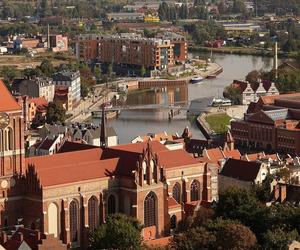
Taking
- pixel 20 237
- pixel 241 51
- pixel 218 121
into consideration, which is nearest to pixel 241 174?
pixel 20 237

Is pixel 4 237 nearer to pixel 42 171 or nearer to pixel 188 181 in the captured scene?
pixel 42 171

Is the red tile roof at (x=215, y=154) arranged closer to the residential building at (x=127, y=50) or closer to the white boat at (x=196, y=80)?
the white boat at (x=196, y=80)

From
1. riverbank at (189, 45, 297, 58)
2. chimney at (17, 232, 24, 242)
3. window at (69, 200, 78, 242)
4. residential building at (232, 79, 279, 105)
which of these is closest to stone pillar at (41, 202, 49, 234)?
window at (69, 200, 78, 242)

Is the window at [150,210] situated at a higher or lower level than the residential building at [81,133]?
higher

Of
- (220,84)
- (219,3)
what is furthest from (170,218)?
(219,3)

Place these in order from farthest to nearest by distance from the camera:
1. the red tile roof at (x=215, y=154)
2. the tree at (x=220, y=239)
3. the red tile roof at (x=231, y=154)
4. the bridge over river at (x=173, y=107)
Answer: the bridge over river at (x=173, y=107)
the red tile roof at (x=231, y=154)
the red tile roof at (x=215, y=154)
the tree at (x=220, y=239)

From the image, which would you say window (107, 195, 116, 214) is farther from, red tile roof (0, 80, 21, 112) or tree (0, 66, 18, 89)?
tree (0, 66, 18, 89)

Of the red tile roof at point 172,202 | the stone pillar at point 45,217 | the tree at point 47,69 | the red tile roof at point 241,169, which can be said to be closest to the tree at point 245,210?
the red tile roof at point 172,202
